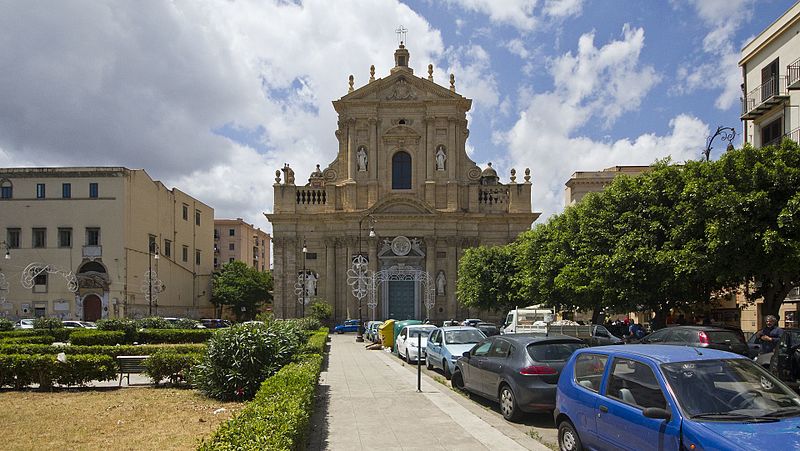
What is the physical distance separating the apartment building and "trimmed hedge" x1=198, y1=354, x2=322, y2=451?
23124 mm

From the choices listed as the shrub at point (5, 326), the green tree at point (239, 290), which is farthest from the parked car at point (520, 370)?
the green tree at point (239, 290)

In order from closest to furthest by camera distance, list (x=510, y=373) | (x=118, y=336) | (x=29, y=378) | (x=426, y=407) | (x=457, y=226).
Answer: (x=510, y=373)
(x=426, y=407)
(x=29, y=378)
(x=118, y=336)
(x=457, y=226)

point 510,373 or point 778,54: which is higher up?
point 778,54

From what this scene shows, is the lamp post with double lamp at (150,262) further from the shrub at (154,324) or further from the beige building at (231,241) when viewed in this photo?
the beige building at (231,241)

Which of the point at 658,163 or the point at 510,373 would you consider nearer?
the point at 510,373

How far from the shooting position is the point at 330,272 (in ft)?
166

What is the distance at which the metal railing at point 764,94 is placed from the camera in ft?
90.3

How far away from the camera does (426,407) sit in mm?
12828

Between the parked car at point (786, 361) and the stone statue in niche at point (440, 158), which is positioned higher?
the stone statue in niche at point (440, 158)

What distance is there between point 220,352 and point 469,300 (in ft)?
98.8

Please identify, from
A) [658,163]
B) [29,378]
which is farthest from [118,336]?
[658,163]

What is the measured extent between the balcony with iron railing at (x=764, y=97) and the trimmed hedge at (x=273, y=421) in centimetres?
2426

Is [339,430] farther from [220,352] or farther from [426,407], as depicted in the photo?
[220,352]

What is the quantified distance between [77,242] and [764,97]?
45.8 m
